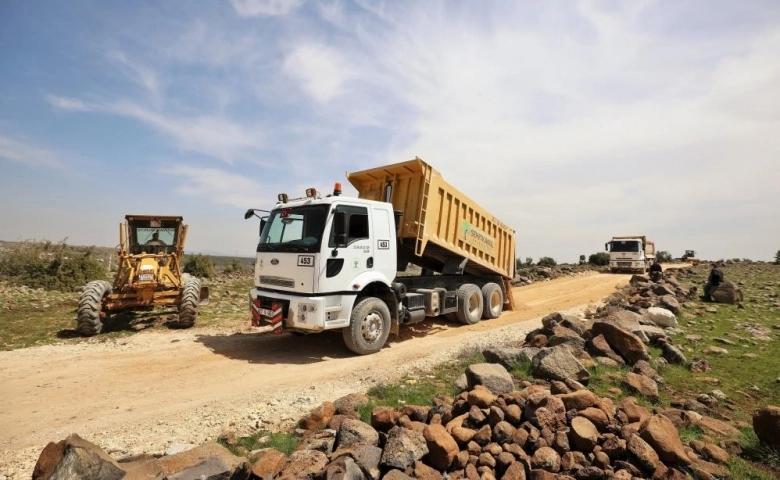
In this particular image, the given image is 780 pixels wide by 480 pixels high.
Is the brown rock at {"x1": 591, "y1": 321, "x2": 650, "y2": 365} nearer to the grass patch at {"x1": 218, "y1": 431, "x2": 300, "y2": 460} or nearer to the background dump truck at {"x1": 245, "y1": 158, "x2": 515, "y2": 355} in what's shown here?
the background dump truck at {"x1": 245, "y1": 158, "x2": 515, "y2": 355}

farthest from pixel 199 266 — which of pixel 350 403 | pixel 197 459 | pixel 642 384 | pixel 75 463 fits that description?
pixel 642 384

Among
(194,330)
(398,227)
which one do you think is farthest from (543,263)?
(194,330)

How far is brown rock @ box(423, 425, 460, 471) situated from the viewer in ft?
10.8

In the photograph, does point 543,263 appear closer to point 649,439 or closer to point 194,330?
point 194,330

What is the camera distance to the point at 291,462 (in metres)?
3.19

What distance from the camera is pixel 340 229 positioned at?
7281mm

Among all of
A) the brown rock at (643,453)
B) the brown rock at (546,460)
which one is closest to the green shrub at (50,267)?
the brown rock at (546,460)

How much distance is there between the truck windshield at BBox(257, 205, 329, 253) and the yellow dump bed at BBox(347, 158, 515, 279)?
238 centimetres

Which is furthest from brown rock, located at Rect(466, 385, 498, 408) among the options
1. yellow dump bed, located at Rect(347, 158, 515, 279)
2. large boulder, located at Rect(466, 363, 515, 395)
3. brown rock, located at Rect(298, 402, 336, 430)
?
yellow dump bed, located at Rect(347, 158, 515, 279)

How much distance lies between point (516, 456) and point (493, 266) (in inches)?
343

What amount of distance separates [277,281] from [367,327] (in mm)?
1997

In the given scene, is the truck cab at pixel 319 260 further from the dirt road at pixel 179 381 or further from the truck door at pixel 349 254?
the dirt road at pixel 179 381

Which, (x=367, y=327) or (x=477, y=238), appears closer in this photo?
(x=367, y=327)

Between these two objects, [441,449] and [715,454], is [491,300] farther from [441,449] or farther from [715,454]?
[441,449]
